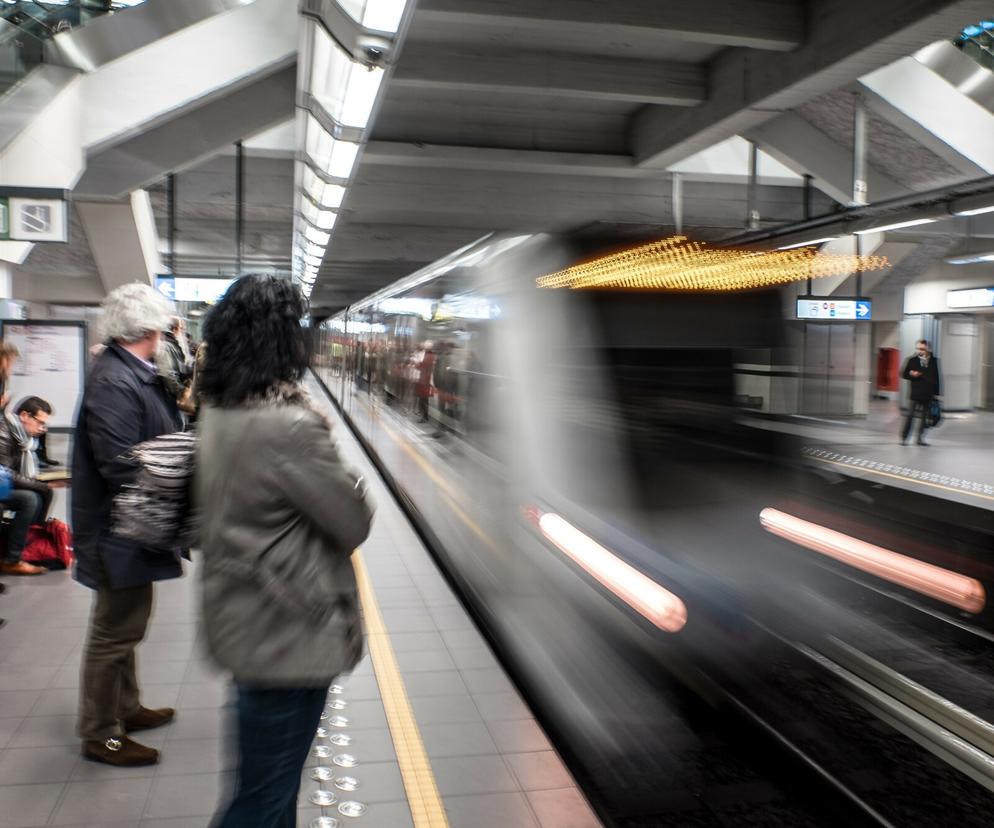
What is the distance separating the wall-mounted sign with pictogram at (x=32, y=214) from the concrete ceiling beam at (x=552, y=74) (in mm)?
3537

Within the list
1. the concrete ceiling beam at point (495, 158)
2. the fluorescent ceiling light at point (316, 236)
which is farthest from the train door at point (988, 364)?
the fluorescent ceiling light at point (316, 236)

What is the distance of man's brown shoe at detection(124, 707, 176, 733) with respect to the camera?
378 cm

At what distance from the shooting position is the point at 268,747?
6.95 ft

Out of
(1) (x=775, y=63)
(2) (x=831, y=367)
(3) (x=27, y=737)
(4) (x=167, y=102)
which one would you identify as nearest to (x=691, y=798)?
(3) (x=27, y=737)

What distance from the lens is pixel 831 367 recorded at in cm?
2391

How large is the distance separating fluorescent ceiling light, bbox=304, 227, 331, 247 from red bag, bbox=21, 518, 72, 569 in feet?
28.7

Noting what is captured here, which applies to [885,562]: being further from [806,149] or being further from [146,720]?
[806,149]

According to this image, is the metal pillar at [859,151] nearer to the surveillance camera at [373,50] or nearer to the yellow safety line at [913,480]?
the yellow safety line at [913,480]

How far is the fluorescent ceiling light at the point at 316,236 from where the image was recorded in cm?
1496

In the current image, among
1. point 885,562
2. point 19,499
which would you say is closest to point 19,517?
point 19,499

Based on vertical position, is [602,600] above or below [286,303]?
below

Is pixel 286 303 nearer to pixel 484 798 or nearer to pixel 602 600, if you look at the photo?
pixel 484 798

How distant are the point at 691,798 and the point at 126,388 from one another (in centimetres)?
271

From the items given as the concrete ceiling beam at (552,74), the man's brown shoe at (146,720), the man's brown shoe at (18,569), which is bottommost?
the man's brown shoe at (146,720)
